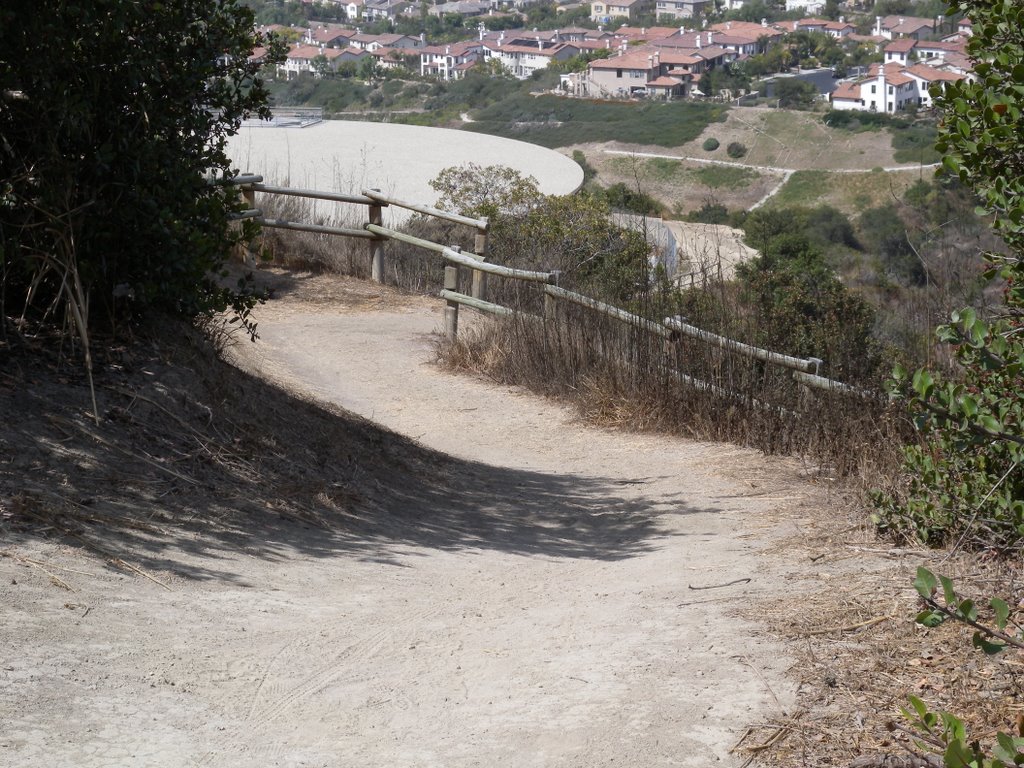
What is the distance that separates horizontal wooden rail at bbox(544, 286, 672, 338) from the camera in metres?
9.03

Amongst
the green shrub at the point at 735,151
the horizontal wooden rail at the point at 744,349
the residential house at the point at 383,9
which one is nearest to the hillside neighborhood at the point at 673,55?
the green shrub at the point at 735,151

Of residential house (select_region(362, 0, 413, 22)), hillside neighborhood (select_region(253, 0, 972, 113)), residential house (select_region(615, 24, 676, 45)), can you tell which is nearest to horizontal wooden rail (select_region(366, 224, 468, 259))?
hillside neighborhood (select_region(253, 0, 972, 113))

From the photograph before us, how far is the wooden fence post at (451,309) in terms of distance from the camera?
11570 mm

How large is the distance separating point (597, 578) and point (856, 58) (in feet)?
322

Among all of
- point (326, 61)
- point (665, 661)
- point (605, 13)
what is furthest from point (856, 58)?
point (665, 661)

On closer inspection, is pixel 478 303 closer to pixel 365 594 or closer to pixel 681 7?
pixel 365 594

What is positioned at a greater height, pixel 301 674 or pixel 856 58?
pixel 856 58

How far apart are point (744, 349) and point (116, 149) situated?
14.6 ft

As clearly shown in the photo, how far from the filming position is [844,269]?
2917 centimetres

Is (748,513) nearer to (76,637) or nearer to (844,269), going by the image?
(76,637)

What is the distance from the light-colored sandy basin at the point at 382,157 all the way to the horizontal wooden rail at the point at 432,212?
389 centimetres

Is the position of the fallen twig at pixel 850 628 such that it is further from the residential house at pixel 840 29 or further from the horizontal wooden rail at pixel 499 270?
the residential house at pixel 840 29

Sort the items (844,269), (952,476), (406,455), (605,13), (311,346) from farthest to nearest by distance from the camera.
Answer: (605,13) → (844,269) → (311,346) → (406,455) → (952,476)

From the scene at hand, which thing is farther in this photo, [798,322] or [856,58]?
[856,58]
